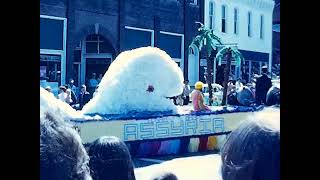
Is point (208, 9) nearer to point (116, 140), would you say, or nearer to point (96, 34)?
point (96, 34)

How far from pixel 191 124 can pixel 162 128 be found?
0.37 meters

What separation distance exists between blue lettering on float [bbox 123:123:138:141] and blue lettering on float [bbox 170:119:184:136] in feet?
1.41

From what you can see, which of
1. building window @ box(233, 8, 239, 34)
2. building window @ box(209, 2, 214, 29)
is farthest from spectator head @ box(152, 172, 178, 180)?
building window @ box(233, 8, 239, 34)

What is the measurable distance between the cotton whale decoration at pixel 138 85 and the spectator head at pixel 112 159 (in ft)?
12.2

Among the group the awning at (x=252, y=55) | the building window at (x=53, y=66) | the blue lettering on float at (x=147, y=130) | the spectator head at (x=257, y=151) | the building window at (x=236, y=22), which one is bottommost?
the blue lettering on float at (x=147, y=130)

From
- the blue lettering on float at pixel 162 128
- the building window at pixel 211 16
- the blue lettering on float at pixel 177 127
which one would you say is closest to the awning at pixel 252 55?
the building window at pixel 211 16

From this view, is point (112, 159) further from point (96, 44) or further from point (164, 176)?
point (96, 44)

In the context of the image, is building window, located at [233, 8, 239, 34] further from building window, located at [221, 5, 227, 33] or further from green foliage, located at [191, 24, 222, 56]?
green foliage, located at [191, 24, 222, 56]

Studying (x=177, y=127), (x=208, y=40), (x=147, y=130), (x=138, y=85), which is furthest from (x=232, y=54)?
(x=147, y=130)

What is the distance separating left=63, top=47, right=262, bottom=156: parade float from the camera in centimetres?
431

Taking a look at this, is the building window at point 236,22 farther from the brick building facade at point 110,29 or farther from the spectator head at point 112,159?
the spectator head at point 112,159

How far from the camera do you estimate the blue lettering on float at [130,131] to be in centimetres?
411

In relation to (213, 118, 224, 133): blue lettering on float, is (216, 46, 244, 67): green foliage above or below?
above

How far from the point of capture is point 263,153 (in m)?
0.67
